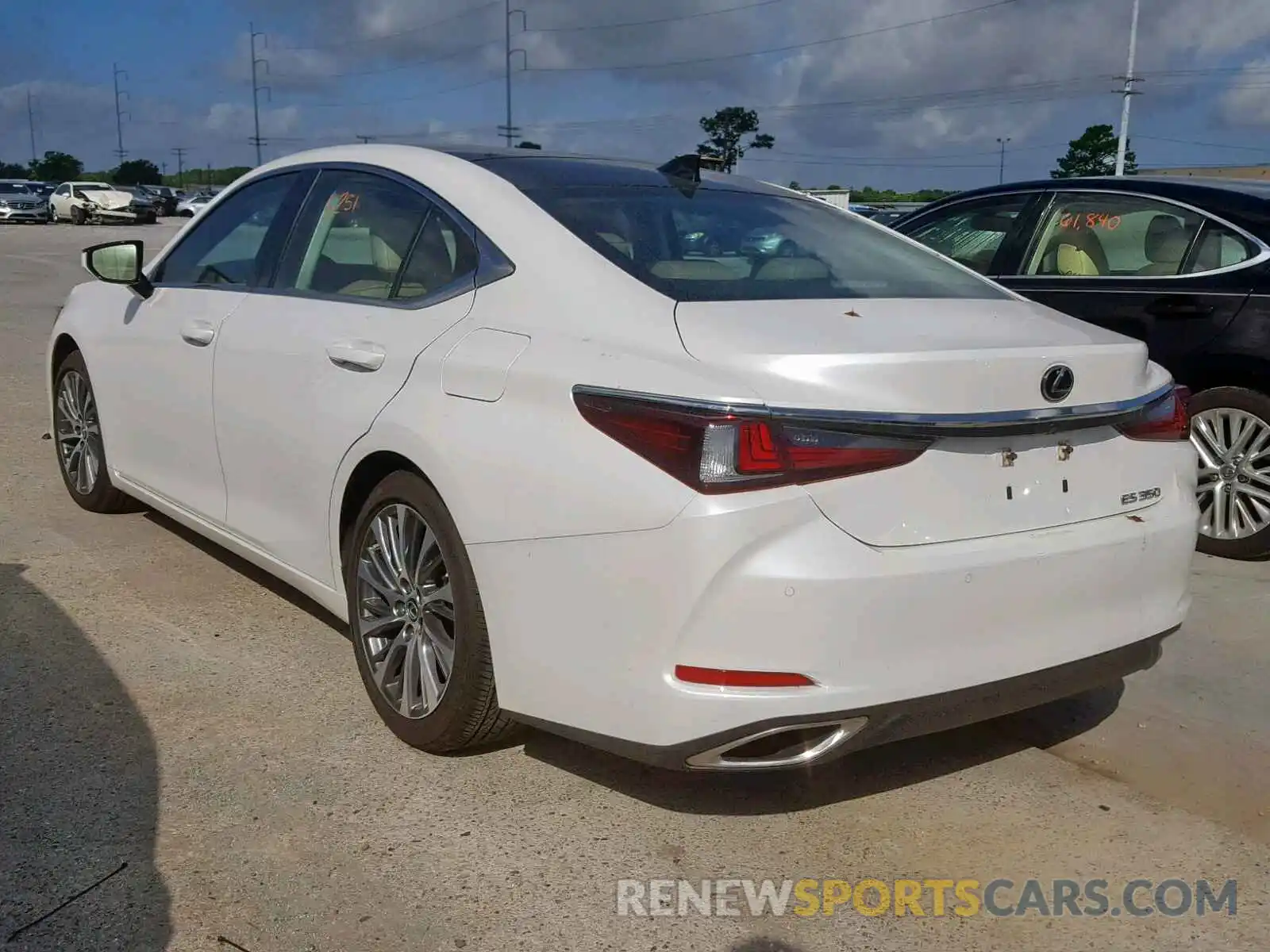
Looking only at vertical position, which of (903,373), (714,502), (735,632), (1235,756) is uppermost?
(903,373)

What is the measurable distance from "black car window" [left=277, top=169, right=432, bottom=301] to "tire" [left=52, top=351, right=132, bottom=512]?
70.2 inches

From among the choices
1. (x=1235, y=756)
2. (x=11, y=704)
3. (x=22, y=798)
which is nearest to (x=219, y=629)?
(x=11, y=704)

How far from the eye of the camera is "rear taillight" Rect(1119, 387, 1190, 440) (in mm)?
3004

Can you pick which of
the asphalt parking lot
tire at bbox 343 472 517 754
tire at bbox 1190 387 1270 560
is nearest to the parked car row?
the asphalt parking lot

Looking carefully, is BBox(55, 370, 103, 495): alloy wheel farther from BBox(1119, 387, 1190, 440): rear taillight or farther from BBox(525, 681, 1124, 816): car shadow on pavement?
BBox(1119, 387, 1190, 440): rear taillight

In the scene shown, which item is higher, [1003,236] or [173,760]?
[1003,236]

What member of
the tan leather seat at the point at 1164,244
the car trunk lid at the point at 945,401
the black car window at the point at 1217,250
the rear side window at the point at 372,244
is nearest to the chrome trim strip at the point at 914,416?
the car trunk lid at the point at 945,401

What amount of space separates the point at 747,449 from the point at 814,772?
4.03 ft

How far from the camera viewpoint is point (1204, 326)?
536 cm

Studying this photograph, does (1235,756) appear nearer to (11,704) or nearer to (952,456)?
(952,456)

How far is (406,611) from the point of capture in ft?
11.1

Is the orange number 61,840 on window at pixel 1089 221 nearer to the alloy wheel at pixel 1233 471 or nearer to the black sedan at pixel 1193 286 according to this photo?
the black sedan at pixel 1193 286

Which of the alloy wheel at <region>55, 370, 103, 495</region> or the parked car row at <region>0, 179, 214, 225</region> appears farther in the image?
the parked car row at <region>0, 179, 214, 225</region>

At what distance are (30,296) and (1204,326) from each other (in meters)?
15.6
